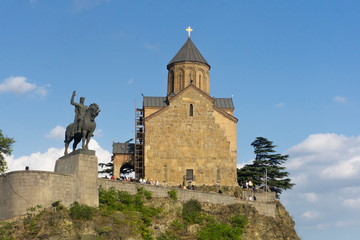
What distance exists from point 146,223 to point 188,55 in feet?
69.5

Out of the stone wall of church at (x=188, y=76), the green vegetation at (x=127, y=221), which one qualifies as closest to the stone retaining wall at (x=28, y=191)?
the green vegetation at (x=127, y=221)

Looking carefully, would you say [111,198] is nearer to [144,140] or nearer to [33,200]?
[33,200]

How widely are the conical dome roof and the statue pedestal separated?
2017cm

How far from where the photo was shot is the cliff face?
31.6 metres

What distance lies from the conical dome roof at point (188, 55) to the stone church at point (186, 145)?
3.53 m

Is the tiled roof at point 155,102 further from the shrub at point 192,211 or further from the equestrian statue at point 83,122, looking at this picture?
the equestrian statue at point 83,122

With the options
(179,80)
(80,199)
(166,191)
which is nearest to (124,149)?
(179,80)

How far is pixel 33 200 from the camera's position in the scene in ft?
106

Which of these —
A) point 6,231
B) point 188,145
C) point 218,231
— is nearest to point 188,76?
point 188,145

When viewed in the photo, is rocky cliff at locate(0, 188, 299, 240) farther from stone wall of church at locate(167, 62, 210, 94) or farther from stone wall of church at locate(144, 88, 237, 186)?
stone wall of church at locate(167, 62, 210, 94)

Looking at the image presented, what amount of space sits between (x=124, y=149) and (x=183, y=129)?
590cm

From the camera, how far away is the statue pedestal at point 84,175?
111ft

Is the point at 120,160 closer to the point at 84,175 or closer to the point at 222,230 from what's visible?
the point at 222,230

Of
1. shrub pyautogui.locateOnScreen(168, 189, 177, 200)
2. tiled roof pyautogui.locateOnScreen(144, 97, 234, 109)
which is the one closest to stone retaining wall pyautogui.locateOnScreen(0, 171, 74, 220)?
shrub pyautogui.locateOnScreen(168, 189, 177, 200)
